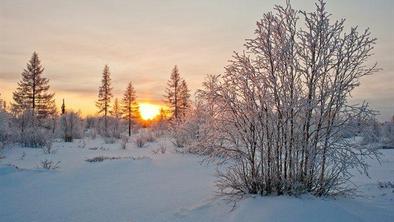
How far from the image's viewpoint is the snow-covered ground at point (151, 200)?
6453 mm

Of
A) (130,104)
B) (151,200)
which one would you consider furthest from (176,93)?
(151,200)

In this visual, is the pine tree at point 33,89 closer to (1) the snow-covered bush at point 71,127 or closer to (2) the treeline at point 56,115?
(2) the treeline at point 56,115

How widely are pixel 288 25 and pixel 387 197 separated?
3.69 metres

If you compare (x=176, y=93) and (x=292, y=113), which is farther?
(x=176, y=93)

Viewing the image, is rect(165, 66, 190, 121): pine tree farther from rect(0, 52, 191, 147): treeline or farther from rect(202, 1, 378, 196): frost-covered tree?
rect(202, 1, 378, 196): frost-covered tree

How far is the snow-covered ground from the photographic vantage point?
21.2 feet

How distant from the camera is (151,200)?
8211 millimetres

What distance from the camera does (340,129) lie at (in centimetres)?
→ 732

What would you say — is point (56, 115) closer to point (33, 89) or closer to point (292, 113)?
point (33, 89)

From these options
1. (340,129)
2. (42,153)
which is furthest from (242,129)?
(42,153)

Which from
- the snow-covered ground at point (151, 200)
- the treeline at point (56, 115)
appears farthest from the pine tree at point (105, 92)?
the snow-covered ground at point (151, 200)

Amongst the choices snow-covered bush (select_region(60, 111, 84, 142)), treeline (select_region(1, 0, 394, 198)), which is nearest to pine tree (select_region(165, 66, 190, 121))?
snow-covered bush (select_region(60, 111, 84, 142))

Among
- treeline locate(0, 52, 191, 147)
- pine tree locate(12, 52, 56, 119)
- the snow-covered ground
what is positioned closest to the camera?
the snow-covered ground

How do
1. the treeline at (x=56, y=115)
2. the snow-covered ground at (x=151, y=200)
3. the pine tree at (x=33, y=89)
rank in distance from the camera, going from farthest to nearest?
the pine tree at (x=33, y=89) < the treeline at (x=56, y=115) < the snow-covered ground at (x=151, y=200)
